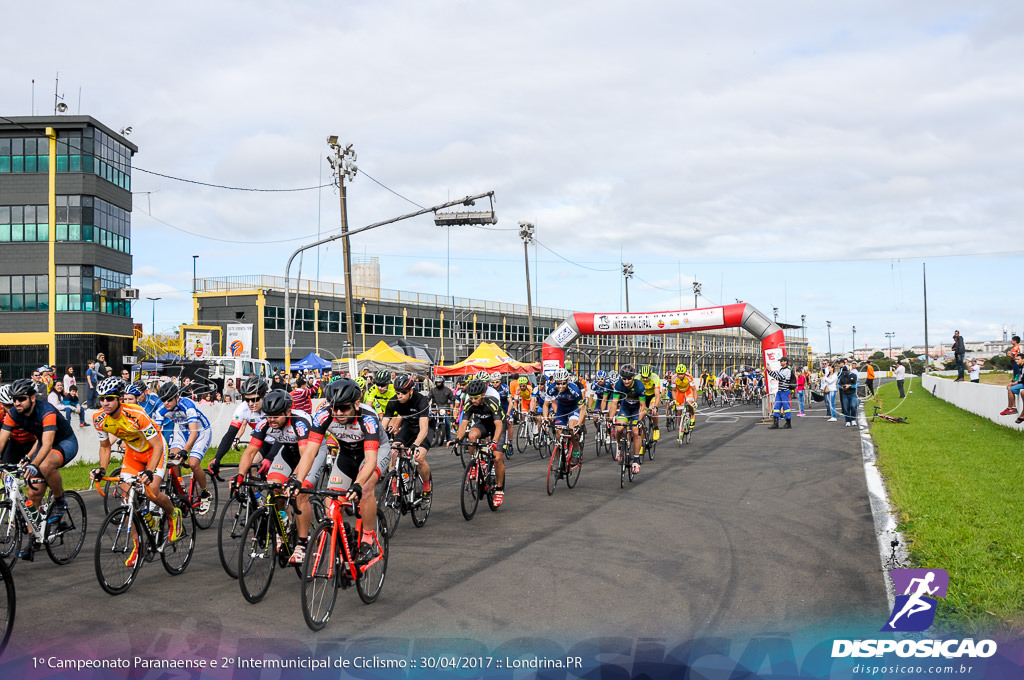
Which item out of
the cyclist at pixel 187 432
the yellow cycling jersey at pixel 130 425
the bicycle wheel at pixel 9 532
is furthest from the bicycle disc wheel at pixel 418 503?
the bicycle wheel at pixel 9 532

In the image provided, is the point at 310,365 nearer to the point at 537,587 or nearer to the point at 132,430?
the point at 132,430

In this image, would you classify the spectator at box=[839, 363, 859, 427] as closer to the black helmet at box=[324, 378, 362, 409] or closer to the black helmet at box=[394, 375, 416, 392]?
the black helmet at box=[394, 375, 416, 392]

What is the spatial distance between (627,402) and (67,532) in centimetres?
874

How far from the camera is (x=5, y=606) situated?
5.36m

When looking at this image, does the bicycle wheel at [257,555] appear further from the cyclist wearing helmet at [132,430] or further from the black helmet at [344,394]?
the cyclist wearing helmet at [132,430]

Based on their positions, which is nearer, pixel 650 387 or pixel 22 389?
pixel 22 389

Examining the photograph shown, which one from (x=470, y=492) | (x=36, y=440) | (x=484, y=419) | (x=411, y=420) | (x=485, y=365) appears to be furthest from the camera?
(x=485, y=365)

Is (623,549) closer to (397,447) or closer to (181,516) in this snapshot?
(397,447)

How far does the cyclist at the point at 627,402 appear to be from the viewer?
531 inches

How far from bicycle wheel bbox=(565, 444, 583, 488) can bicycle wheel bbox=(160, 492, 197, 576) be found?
19.9 feet

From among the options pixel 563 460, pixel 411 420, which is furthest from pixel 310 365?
pixel 411 420

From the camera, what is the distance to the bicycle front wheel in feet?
24.1

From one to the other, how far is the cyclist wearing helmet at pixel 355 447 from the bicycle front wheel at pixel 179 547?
1558 millimetres

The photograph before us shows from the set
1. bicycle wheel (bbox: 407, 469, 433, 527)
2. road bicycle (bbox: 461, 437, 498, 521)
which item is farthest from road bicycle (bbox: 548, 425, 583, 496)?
bicycle wheel (bbox: 407, 469, 433, 527)
